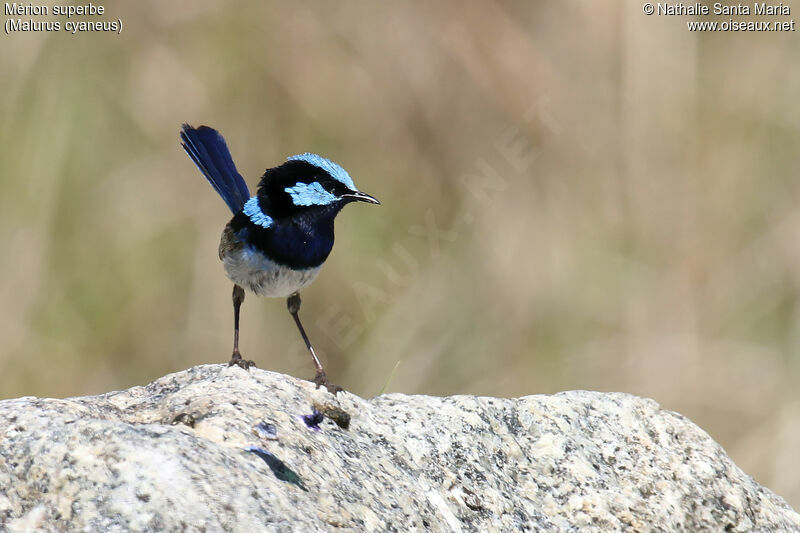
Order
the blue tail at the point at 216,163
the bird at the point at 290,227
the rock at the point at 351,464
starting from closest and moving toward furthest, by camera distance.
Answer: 1. the rock at the point at 351,464
2. the bird at the point at 290,227
3. the blue tail at the point at 216,163

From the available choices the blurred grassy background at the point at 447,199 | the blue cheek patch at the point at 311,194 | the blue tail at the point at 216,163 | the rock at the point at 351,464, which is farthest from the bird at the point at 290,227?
the blurred grassy background at the point at 447,199

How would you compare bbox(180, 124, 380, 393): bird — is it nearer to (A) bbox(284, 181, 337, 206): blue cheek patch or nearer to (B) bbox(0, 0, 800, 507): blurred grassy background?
(A) bbox(284, 181, 337, 206): blue cheek patch

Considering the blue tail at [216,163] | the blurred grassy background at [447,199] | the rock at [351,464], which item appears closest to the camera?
the rock at [351,464]

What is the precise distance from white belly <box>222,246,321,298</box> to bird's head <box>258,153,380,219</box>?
16 cm

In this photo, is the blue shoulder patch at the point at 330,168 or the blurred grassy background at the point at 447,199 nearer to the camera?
the blue shoulder patch at the point at 330,168

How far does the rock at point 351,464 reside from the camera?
168cm

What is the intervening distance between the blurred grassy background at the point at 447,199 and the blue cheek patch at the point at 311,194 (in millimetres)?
1444

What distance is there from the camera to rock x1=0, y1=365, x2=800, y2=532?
168 cm

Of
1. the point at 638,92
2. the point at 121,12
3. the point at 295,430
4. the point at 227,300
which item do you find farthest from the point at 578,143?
the point at 295,430

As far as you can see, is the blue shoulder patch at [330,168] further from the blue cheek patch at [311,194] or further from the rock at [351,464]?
the rock at [351,464]

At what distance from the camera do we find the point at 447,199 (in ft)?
16.4

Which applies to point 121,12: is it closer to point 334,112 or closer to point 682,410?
point 334,112

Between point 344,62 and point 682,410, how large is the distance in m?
2.45

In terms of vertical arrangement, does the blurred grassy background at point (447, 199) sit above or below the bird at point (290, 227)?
above
